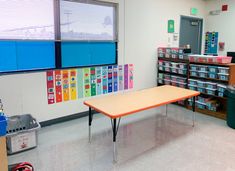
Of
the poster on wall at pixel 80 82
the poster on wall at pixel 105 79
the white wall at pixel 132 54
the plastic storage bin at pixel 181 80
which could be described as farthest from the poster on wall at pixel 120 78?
the plastic storage bin at pixel 181 80

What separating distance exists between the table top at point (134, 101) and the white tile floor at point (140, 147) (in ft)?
2.09

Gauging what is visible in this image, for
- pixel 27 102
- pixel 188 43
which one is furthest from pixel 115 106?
pixel 188 43

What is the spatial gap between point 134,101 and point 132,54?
1.94 m

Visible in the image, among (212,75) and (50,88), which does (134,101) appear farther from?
(212,75)

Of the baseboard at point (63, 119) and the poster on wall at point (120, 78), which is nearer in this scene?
the baseboard at point (63, 119)

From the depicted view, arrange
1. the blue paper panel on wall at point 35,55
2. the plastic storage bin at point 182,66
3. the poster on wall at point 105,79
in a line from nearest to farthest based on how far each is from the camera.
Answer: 1. the blue paper panel on wall at point 35,55
2. the poster on wall at point 105,79
3. the plastic storage bin at point 182,66

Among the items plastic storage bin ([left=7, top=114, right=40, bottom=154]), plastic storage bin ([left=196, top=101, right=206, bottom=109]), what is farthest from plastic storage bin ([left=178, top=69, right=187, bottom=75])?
plastic storage bin ([left=7, top=114, right=40, bottom=154])

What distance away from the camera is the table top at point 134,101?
266cm

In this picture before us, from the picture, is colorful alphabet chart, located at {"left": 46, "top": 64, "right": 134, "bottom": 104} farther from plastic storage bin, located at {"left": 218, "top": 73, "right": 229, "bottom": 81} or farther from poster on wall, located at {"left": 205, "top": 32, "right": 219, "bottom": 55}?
poster on wall, located at {"left": 205, "top": 32, "right": 219, "bottom": 55}

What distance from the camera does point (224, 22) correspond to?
19.9 ft

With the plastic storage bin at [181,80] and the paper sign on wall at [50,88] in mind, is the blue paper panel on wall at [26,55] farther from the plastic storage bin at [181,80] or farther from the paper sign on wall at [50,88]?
the plastic storage bin at [181,80]

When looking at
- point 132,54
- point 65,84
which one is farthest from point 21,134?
point 132,54

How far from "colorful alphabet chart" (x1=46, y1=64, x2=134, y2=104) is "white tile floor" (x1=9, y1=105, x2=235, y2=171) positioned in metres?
0.53

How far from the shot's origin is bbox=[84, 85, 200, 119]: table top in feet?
8.71
